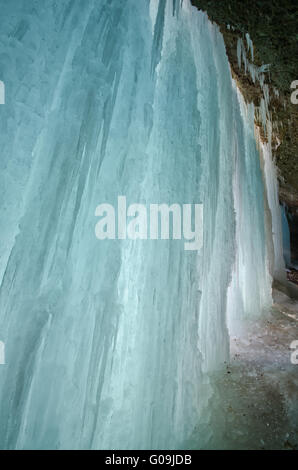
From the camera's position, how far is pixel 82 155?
215 centimetres

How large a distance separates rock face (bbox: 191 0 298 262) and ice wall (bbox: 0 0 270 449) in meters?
1.12

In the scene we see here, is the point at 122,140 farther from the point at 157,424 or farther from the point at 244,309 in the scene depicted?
the point at 244,309

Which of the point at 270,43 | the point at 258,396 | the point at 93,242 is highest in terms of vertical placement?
the point at 270,43

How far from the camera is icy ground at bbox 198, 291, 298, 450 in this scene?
7.88ft

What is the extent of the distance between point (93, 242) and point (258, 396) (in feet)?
9.11

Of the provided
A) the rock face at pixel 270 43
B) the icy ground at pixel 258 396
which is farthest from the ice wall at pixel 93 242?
the rock face at pixel 270 43

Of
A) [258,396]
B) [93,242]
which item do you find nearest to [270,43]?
[93,242]

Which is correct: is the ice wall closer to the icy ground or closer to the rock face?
the icy ground

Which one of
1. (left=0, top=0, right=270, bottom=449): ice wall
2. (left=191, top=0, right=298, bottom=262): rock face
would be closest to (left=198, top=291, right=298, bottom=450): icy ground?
(left=0, top=0, right=270, bottom=449): ice wall

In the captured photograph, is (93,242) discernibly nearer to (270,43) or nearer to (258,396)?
(258,396)

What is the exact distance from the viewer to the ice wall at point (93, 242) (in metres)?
1.80

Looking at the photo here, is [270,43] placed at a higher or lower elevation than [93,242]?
higher

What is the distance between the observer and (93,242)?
212 centimetres

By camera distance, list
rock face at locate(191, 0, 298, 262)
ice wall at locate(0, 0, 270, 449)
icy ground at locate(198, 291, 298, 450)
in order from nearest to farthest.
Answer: ice wall at locate(0, 0, 270, 449) < icy ground at locate(198, 291, 298, 450) < rock face at locate(191, 0, 298, 262)
